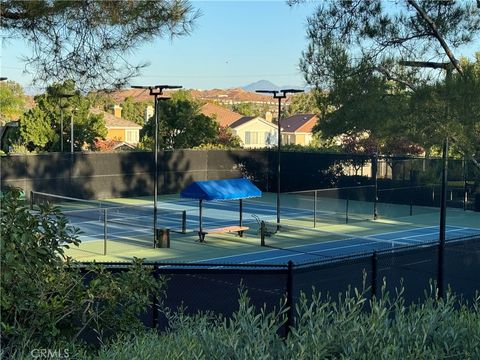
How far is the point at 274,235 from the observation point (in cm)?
2641

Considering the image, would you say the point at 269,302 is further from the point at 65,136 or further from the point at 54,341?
the point at 65,136

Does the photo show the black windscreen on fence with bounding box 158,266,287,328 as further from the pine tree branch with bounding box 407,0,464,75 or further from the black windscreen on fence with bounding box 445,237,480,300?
the pine tree branch with bounding box 407,0,464,75

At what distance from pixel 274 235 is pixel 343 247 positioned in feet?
10.6

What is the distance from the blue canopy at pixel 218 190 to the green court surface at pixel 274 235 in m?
1.33

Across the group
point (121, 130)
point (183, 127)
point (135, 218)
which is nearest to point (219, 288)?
point (135, 218)

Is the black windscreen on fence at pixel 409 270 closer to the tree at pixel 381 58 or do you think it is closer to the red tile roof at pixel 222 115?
the tree at pixel 381 58

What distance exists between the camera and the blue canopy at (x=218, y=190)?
25.8 metres

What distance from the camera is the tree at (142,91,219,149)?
4944 centimetres

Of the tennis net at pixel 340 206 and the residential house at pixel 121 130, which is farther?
the residential house at pixel 121 130

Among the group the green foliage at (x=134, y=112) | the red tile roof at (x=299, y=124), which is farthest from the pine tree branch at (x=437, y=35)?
the green foliage at (x=134, y=112)

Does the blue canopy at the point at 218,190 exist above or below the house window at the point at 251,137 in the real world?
below

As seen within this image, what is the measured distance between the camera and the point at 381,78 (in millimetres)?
15516

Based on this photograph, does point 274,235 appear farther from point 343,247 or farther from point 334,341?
point 334,341

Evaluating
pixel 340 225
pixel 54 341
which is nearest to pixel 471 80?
pixel 54 341
